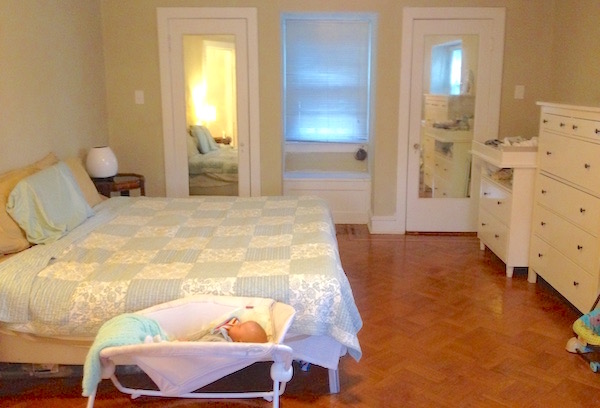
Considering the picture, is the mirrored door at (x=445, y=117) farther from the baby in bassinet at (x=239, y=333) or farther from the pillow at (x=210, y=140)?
the baby in bassinet at (x=239, y=333)

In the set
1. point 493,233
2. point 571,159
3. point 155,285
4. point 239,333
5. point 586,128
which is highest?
point 586,128

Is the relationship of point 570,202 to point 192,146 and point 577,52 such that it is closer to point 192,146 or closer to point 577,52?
point 577,52

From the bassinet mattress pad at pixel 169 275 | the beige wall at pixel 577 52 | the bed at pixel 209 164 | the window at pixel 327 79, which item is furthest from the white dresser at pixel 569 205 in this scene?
the bed at pixel 209 164

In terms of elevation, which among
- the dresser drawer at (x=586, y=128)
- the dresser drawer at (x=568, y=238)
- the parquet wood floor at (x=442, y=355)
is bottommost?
the parquet wood floor at (x=442, y=355)

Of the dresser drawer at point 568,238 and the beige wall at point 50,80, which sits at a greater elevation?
the beige wall at point 50,80

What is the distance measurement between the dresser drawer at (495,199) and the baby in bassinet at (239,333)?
2509 mm

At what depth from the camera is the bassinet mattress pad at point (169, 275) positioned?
2451 mm

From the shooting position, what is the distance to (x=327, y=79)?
595 cm

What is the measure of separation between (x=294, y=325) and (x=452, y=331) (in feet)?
4.01

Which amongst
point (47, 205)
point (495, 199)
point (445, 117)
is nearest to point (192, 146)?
point (47, 205)

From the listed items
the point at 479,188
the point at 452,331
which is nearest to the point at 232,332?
the point at 452,331

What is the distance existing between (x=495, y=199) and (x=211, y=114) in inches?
101

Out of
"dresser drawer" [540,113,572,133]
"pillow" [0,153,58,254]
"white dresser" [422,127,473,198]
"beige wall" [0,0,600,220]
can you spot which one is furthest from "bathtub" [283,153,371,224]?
"pillow" [0,153,58,254]

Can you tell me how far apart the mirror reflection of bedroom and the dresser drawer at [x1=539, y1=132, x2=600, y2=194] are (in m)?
2.63
